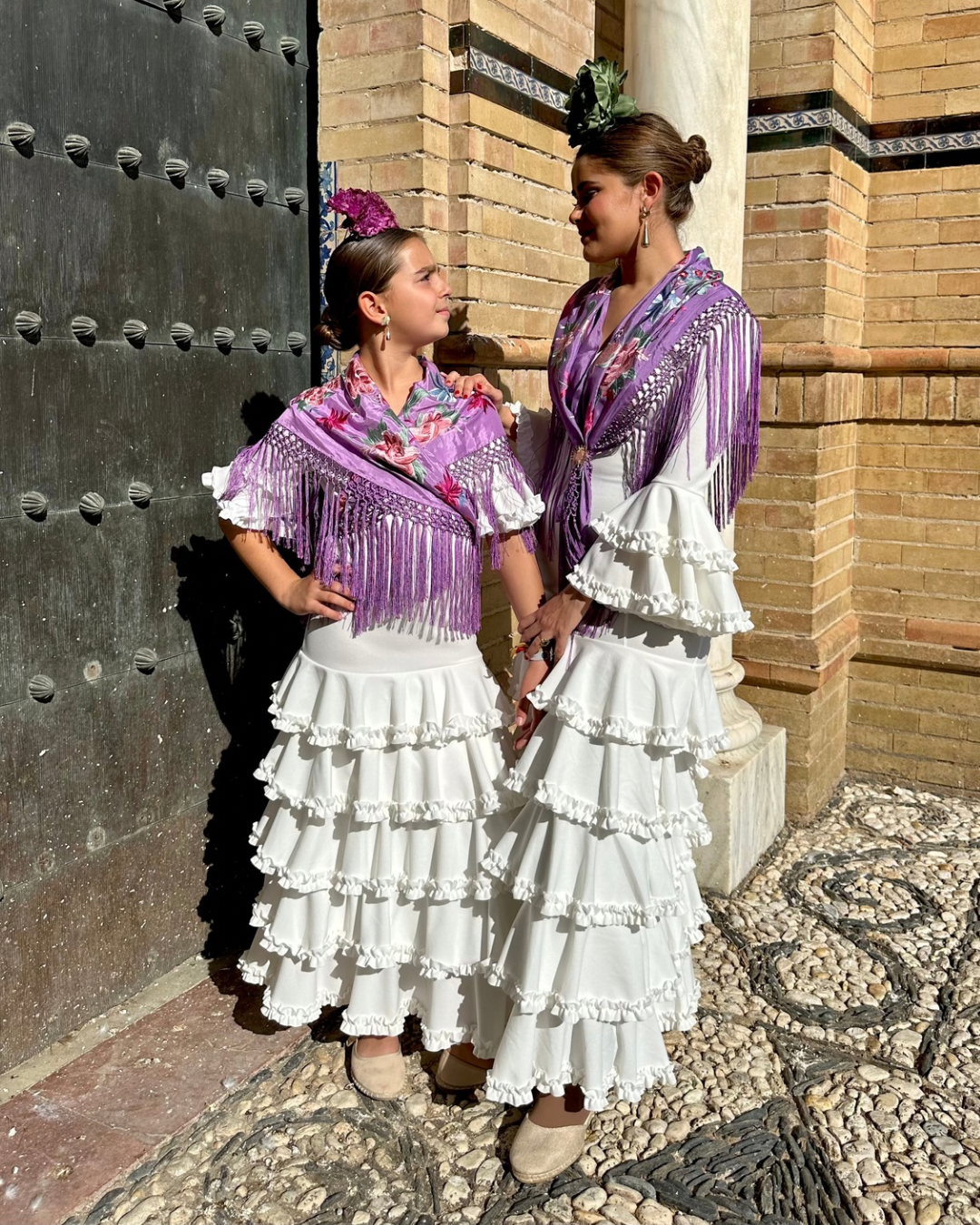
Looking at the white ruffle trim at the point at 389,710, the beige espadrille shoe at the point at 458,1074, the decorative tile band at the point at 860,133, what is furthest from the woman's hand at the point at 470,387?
the decorative tile band at the point at 860,133

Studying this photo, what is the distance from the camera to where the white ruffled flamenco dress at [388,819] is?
2668 mm

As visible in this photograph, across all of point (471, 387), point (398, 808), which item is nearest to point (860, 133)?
point (471, 387)

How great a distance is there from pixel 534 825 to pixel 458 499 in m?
0.77

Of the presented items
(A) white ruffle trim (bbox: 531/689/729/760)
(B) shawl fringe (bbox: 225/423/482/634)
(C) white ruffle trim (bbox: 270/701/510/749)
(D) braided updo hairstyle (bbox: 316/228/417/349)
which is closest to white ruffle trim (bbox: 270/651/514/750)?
(C) white ruffle trim (bbox: 270/701/510/749)

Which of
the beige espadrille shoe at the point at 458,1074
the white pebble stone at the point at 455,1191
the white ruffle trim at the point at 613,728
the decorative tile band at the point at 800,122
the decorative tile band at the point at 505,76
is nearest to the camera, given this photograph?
the white ruffle trim at the point at 613,728

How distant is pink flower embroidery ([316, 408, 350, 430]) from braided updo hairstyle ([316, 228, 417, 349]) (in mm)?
198

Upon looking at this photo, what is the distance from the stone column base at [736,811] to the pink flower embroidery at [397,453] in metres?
2.02

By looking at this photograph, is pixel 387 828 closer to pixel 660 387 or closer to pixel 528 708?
pixel 528 708

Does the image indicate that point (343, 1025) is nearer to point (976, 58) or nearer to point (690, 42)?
point (690, 42)

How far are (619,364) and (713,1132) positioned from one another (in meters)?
1.86

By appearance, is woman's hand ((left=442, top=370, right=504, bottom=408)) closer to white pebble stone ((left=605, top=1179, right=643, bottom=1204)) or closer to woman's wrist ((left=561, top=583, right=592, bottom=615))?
woman's wrist ((left=561, top=583, right=592, bottom=615))

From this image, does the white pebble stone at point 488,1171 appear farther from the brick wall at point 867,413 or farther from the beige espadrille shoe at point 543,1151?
the brick wall at point 867,413

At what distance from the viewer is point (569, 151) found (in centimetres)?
411

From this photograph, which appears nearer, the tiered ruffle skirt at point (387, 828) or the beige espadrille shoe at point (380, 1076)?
the tiered ruffle skirt at point (387, 828)
